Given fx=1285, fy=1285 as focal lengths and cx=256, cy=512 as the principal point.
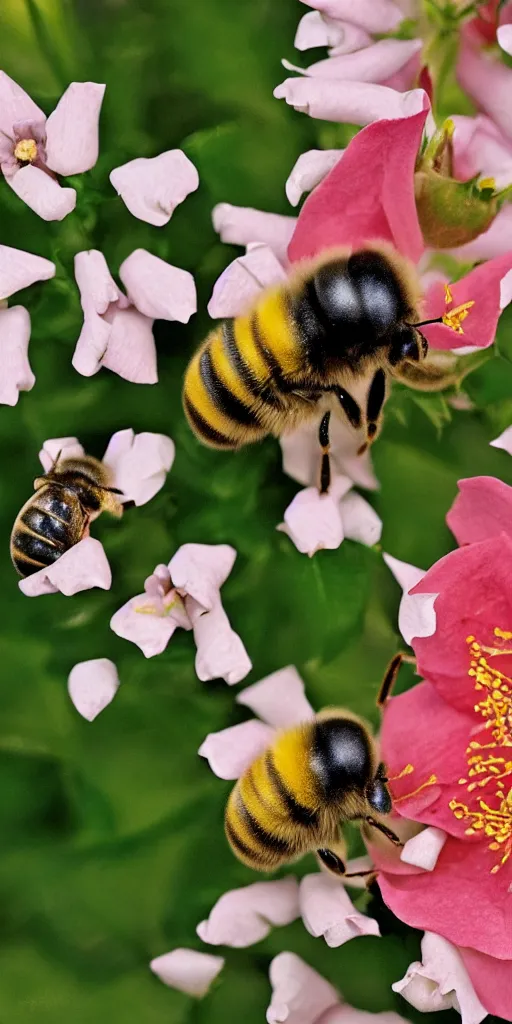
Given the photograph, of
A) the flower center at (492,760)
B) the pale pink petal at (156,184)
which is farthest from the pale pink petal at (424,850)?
the pale pink petal at (156,184)

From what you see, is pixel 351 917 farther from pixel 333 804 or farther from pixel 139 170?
pixel 139 170

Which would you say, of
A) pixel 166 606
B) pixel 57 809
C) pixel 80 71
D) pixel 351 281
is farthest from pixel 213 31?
pixel 57 809

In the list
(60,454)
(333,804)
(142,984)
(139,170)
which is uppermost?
(139,170)

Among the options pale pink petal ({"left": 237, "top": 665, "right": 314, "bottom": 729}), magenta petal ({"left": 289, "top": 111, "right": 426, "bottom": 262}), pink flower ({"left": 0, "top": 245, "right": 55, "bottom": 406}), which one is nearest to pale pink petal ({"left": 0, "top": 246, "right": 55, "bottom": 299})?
pink flower ({"left": 0, "top": 245, "right": 55, "bottom": 406})

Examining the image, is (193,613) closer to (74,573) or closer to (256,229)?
(74,573)

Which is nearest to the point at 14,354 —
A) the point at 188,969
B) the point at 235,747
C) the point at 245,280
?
the point at 245,280
